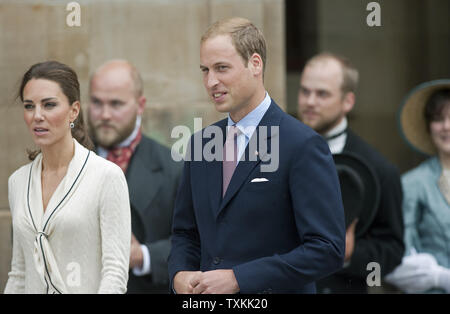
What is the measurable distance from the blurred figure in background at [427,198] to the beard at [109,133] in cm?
214

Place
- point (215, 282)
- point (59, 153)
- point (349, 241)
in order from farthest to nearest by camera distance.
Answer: point (349, 241) → point (59, 153) → point (215, 282)

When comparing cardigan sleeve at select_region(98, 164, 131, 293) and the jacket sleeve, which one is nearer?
cardigan sleeve at select_region(98, 164, 131, 293)

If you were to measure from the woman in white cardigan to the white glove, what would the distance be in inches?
119

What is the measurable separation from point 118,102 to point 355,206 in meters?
1.57

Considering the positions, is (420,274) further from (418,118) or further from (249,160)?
(249,160)

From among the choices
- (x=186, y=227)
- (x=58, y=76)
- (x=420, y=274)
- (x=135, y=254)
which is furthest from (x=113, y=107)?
(x=420, y=274)

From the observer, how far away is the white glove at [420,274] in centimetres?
585

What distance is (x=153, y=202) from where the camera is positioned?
5.38 meters

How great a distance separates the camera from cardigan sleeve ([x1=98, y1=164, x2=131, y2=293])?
3.38 m

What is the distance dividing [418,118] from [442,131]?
0.99ft

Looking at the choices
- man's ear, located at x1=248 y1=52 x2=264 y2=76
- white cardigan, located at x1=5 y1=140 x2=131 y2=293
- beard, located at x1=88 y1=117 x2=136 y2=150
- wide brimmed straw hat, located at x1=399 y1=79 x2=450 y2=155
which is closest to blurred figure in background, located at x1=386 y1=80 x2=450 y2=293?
wide brimmed straw hat, located at x1=399 y1=79 x2=450 y2=155

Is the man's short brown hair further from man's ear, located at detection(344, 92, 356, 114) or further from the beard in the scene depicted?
man's ear, located at detection(344, 92, 356, 114)

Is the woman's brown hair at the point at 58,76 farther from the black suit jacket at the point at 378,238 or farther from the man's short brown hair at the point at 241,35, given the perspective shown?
the black suit jacket at the point at 378,238
